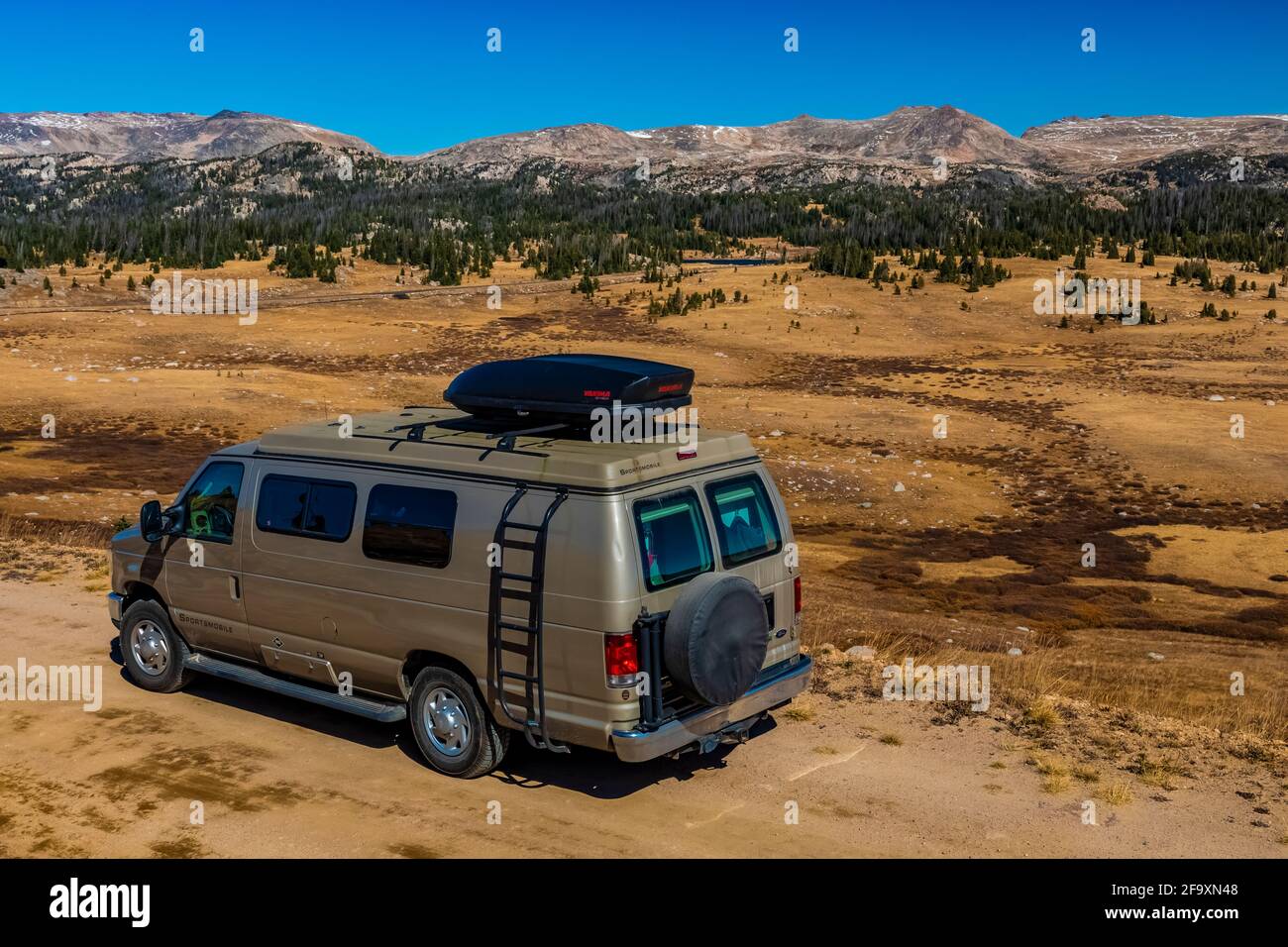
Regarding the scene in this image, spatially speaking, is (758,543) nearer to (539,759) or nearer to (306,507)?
(539,759)

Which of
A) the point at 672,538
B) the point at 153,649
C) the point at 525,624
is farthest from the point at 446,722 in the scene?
the point at 153,649

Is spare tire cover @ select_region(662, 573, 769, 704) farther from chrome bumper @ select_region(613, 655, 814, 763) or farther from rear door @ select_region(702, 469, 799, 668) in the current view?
rear door @ select_region(702, 469, 799, 668)

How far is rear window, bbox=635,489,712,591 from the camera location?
7.27 metres

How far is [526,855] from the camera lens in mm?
6965

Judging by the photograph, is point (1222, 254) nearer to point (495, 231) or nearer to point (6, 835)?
point (495, 231)

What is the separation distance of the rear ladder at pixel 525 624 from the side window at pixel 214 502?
2.75 meters

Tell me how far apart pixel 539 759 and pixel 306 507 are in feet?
8.06

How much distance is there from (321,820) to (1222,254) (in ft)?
179

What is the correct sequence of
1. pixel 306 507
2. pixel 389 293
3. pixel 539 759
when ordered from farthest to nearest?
pixel 389 293 → pixel 306 507 → pixel 539 759

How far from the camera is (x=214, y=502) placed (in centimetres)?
930

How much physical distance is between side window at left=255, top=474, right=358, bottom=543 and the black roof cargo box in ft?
3.60

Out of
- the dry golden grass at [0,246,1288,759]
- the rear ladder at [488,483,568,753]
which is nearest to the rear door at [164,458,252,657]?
the rear ladder at [488,483,568,753]

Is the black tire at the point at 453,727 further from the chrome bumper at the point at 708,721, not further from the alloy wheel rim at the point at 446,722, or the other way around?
the chrome bumper at the point at 708,721
